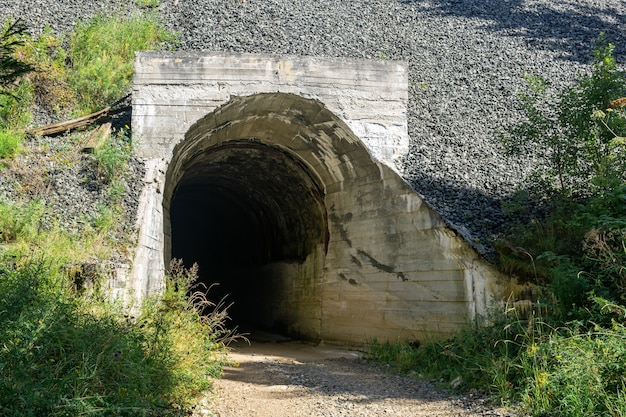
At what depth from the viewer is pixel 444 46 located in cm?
1541

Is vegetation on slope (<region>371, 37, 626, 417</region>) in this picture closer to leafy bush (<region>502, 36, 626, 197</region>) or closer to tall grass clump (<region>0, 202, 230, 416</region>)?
leafy bush (<region>502, 36, 626, 197</region>)

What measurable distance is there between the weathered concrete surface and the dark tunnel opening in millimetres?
70

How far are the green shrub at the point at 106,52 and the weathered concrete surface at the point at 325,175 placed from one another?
127 centimetres

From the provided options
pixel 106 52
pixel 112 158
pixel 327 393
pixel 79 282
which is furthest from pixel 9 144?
pixel 327 393

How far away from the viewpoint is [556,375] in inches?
230

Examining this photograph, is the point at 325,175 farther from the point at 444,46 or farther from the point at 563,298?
the point at 563,298

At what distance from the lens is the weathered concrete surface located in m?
9.84

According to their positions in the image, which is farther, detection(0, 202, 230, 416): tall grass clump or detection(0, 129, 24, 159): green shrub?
detection(0, 129, 24, 159): green shrub

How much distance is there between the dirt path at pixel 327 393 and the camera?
6363mm

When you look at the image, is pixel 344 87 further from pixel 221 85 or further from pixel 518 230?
pixel 518 230

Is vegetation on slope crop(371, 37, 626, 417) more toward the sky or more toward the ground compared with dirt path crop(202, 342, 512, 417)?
more toward the sky

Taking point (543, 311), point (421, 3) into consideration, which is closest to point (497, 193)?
point (543, 311)

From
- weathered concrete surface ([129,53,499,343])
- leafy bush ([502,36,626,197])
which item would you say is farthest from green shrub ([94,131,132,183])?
leafy bush ([502,36,626,197])

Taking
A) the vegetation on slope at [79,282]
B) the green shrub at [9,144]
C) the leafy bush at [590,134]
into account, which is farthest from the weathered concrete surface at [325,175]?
the leafy bush at [590,134]
